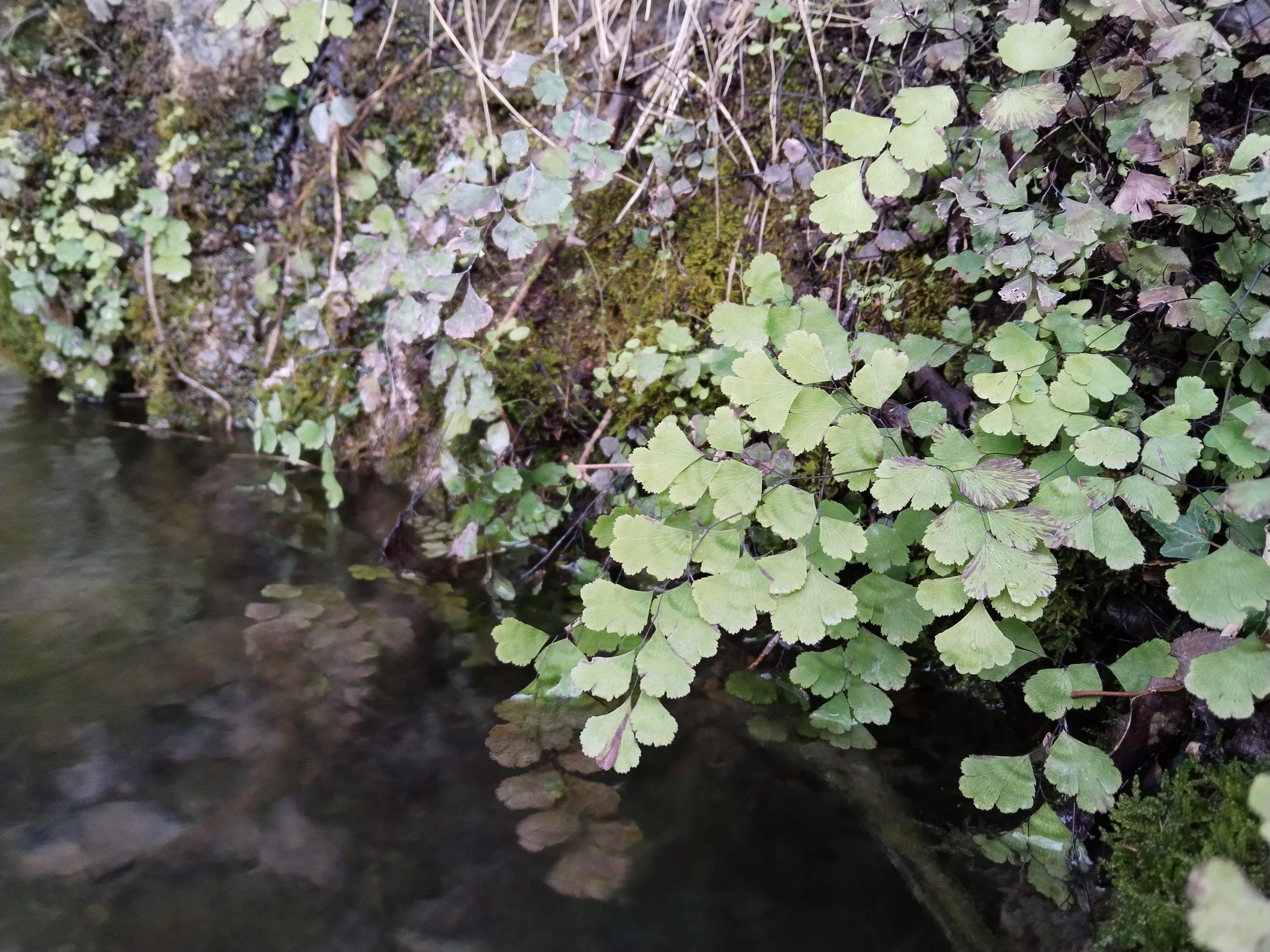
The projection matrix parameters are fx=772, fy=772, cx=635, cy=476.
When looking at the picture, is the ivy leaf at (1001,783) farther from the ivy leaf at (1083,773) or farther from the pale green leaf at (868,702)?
the pale green leaf at (868,702)

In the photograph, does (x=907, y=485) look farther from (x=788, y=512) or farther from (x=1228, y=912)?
(x=1228, y=912)

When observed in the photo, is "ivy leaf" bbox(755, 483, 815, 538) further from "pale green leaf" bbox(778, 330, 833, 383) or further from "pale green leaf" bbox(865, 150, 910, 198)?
"pale green leaf" bbox(865, 150, 910, 198)

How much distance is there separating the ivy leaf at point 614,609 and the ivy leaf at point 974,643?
0.48m

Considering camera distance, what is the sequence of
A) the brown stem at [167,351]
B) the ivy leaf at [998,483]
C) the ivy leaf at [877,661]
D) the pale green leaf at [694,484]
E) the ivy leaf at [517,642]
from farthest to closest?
the brown stem at [167,351], the ivy leaf at [517,642], the ivy leaf at [877,661], the pale green leaf at [694,484], the ivy leaf at [998,483]

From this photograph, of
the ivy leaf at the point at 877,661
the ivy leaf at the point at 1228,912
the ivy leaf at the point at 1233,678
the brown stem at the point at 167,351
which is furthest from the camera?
the brown stem at the point at 167,351

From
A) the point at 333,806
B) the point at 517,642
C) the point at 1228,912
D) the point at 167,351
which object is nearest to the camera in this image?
the point at 1228,912

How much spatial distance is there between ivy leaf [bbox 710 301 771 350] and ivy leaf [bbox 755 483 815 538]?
32cm

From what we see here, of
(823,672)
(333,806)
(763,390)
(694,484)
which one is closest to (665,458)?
(694,484)

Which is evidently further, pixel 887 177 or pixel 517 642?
pixel 517 642

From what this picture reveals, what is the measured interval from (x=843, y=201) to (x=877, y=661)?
84 centimetres

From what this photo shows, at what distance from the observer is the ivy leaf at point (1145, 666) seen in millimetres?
1258

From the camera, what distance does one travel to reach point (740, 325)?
58.6 inches

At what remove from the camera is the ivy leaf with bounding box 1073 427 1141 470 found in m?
1.23

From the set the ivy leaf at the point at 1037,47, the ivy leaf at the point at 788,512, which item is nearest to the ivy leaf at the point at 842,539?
the ivy leaf at the point at 788,512
